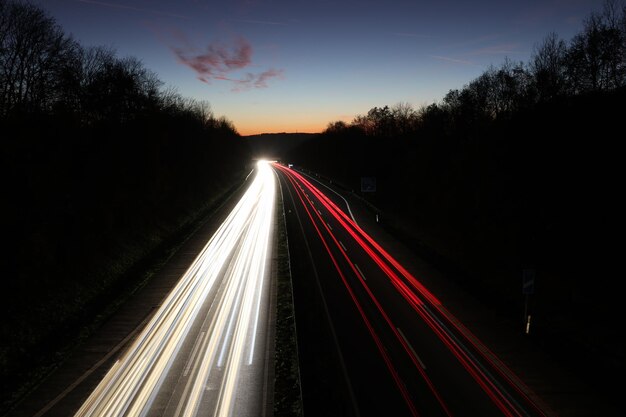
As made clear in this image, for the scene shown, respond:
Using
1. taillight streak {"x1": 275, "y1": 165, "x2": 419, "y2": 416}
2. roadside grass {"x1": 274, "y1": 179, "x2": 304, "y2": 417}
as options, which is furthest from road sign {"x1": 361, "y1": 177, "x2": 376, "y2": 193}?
roadside grass {"x1": 274, "y1": 179, "x2": 304, "y2": 417}

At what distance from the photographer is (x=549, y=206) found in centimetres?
2542

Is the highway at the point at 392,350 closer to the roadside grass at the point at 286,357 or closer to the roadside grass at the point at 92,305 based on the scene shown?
the roadside grass at the point at 286,357

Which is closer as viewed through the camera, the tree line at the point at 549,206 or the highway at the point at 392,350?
the highway at the point at 392,350

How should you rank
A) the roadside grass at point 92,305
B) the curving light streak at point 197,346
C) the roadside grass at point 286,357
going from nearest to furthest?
the roadside grass at point 286,357 < the curving light streak at point 197,346 < the roadside grass at point 92,305

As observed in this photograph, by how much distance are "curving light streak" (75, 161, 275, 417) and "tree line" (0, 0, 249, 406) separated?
9.49 ft

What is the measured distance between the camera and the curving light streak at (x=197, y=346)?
36.2ft

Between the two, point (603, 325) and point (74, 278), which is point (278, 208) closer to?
point (74, 278)

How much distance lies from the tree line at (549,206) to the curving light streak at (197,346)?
11277mm

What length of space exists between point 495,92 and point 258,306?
7172 centimetres

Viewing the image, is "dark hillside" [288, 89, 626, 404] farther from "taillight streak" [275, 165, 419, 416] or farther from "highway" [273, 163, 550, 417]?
"taillight streak" [275, 165, 419, 416]

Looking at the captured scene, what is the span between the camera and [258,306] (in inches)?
712

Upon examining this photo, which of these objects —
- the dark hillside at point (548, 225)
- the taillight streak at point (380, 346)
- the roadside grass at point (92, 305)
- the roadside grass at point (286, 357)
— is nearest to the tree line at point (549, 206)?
the dark hillside at point (548, 225)

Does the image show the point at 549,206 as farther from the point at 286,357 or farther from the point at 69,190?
the point at 69,190

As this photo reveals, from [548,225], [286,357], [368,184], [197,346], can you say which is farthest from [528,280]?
[368,184]
